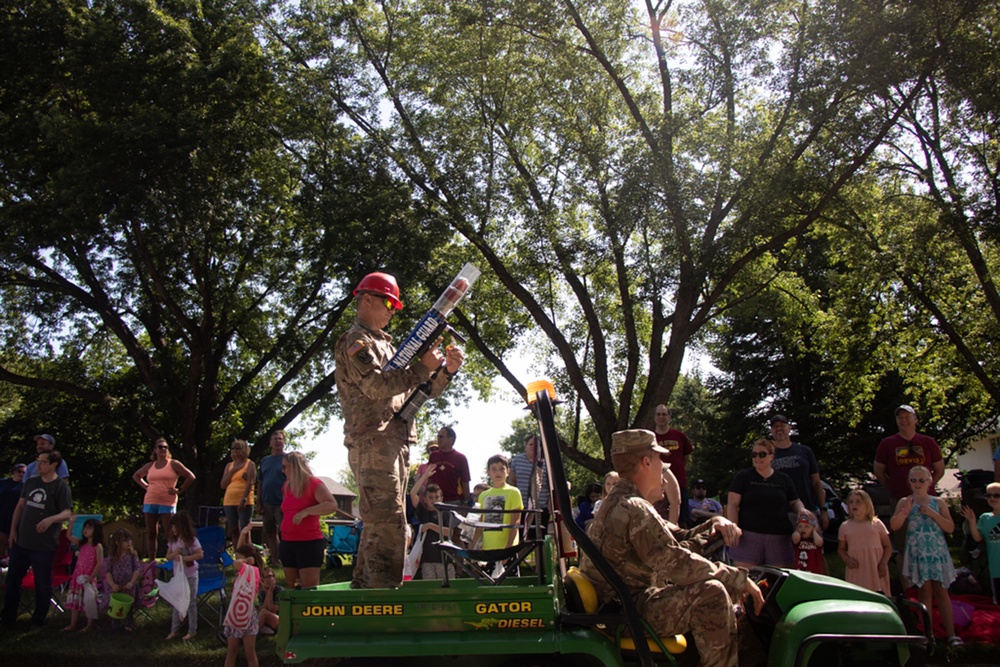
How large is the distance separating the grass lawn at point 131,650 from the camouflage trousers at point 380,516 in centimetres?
322

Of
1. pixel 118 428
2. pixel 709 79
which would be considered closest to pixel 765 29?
pixel 709 79

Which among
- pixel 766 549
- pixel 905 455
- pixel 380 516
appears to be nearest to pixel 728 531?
pixel 380 516

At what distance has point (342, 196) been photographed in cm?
1895

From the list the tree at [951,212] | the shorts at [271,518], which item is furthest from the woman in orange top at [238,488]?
the tree at [951,212]

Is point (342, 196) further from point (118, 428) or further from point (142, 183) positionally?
point (118, 428)

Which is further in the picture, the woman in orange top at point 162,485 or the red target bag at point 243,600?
the woman in orange top at point 162,485

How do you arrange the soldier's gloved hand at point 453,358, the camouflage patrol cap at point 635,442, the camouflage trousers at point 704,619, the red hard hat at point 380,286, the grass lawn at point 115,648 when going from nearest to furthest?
1. the camouflage trousers at point 704,619
2. the camouflage patrol cap at point 635,442
3. the soldier's gloved hand at point 453,358
4. the red hard hat at point 380,286
5. the grass lawn at point 115,648

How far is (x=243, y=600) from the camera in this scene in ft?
21.9

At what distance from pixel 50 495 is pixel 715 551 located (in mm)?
7822

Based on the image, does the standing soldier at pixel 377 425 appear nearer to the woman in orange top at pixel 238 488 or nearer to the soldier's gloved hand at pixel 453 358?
the soldier's gloved hand at pixel 453 358

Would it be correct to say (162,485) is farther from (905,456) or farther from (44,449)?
(905,456)

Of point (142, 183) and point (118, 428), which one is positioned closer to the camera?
point (142, 183)

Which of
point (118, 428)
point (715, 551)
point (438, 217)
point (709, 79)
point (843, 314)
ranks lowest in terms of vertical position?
point (715, 551)

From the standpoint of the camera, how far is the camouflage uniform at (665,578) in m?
3.94
